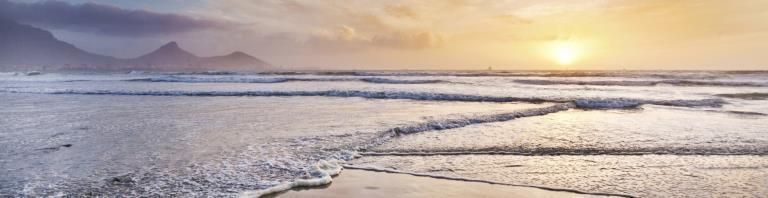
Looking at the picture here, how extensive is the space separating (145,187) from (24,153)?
346 cm

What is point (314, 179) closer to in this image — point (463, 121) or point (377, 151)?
point (377, 151)

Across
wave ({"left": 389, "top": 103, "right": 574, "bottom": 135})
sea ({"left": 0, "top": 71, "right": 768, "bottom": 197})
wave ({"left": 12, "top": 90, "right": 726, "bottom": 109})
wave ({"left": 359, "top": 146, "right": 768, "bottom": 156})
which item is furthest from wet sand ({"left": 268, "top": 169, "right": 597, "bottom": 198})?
wave ({"left": 12, "top": 90, "right": 726, "bottom": 109})

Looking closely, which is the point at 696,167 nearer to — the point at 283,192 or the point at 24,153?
the point at 283,192

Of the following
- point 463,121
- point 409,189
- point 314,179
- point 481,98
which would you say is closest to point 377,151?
point 314,179

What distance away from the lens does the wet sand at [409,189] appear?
194 inches

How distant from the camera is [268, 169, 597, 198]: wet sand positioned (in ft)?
16.2

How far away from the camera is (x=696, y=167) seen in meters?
6.22

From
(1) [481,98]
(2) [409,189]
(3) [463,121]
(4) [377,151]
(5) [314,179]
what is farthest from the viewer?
(1) [481,98]

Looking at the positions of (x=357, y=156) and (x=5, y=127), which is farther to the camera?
(x=5, y=127)

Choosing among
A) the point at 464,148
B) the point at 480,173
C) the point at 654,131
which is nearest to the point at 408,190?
the point at 480,173

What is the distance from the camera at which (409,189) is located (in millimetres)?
5117

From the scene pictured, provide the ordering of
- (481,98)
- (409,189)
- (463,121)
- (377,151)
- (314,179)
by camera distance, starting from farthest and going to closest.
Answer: (481,98)
(463,121)
(377,151)
(314,179)
(409,189)

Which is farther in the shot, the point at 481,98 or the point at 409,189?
the point at 481,98

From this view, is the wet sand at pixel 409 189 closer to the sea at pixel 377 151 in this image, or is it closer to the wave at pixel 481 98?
the sea at pixel 377 151
